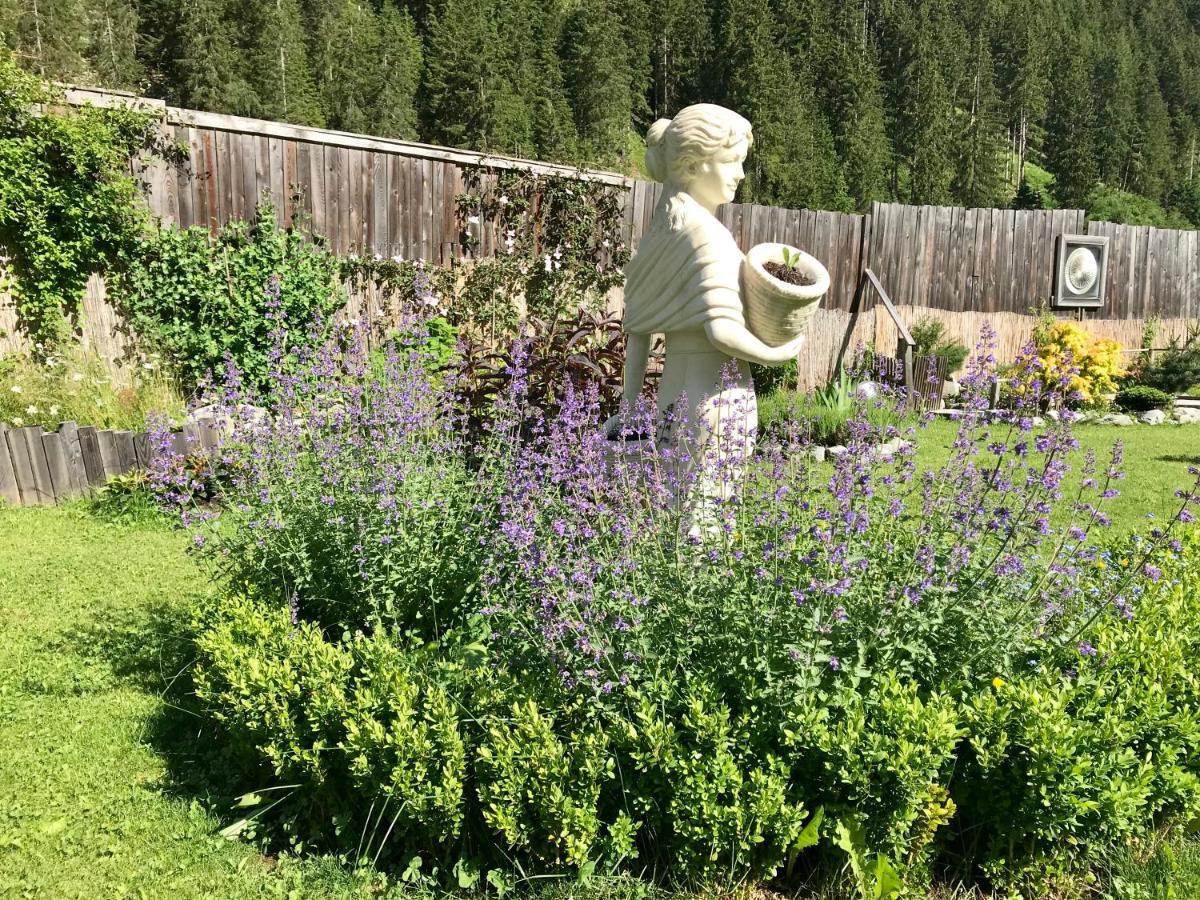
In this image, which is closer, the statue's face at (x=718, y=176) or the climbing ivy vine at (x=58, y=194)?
the statue's face at (x=718, y=176)

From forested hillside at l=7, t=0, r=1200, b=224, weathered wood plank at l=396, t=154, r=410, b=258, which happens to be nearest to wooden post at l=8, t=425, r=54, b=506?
weathered wood plank at l=396, t=154, r=410, b=258

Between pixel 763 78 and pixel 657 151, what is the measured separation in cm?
4563

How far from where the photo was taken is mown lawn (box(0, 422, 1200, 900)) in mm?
2613

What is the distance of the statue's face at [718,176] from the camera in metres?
4.12

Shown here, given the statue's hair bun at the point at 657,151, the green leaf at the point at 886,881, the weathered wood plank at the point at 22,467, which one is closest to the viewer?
the green leaf at the point at 886,881

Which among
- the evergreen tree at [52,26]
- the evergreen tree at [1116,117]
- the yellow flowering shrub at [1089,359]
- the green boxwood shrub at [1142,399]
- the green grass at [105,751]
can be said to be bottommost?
the green grass at [105,751]

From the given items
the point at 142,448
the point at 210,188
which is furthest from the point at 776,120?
the point at 142,448

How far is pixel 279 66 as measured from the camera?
34.8 metres

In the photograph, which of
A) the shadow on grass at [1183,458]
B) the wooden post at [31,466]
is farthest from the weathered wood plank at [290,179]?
the shadow on grass at [1183,458]

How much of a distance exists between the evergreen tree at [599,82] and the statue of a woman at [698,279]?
4215 centimetres

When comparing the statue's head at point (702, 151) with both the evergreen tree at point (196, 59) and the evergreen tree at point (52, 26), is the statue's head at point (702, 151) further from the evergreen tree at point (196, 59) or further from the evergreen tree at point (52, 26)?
the evergreen tree at point (196, 59)

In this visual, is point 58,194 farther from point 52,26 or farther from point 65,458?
point 52,26

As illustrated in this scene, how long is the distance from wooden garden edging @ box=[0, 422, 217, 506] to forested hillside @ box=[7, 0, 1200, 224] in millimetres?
21327

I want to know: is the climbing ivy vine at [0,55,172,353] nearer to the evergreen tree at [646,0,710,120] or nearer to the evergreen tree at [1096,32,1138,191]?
the evergreen tree at [646,0,710,120]
